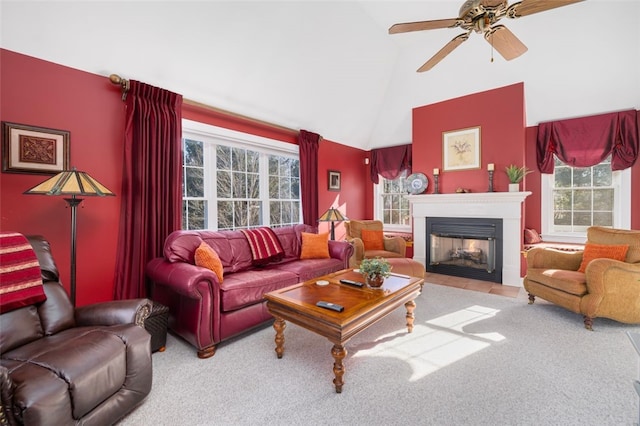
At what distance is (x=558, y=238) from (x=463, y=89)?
2946 millimetres

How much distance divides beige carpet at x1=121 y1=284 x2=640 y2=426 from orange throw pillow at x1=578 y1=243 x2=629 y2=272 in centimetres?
65

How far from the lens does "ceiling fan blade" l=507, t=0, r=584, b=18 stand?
5.97ft

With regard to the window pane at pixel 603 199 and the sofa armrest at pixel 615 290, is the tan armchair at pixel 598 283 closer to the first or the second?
the sofa armrest at pixel 615 290

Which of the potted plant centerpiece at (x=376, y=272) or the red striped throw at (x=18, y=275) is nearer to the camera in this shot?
the red striped throw at (x=18, y=275)

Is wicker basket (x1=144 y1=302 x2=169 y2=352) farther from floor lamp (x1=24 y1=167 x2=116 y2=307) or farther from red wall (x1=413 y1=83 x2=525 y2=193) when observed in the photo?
red wall (x1=413 y1=83 x2=525 y2=193)

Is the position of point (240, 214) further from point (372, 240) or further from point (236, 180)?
point (372, 240)

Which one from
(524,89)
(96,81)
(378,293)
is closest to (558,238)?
(524,89)

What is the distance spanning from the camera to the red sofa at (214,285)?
2.19 m

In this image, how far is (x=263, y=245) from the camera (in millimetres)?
3354

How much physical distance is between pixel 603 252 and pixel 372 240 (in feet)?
9.31

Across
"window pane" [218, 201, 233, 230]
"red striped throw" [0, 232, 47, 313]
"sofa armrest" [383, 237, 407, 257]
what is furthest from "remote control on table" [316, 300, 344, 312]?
"sofa armrest" [383, 237, 407, 257]

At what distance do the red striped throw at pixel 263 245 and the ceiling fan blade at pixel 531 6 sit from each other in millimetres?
3054

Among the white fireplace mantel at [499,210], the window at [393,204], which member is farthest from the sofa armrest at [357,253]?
the window at [393,204]

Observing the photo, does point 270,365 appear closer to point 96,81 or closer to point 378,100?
point 96,81
